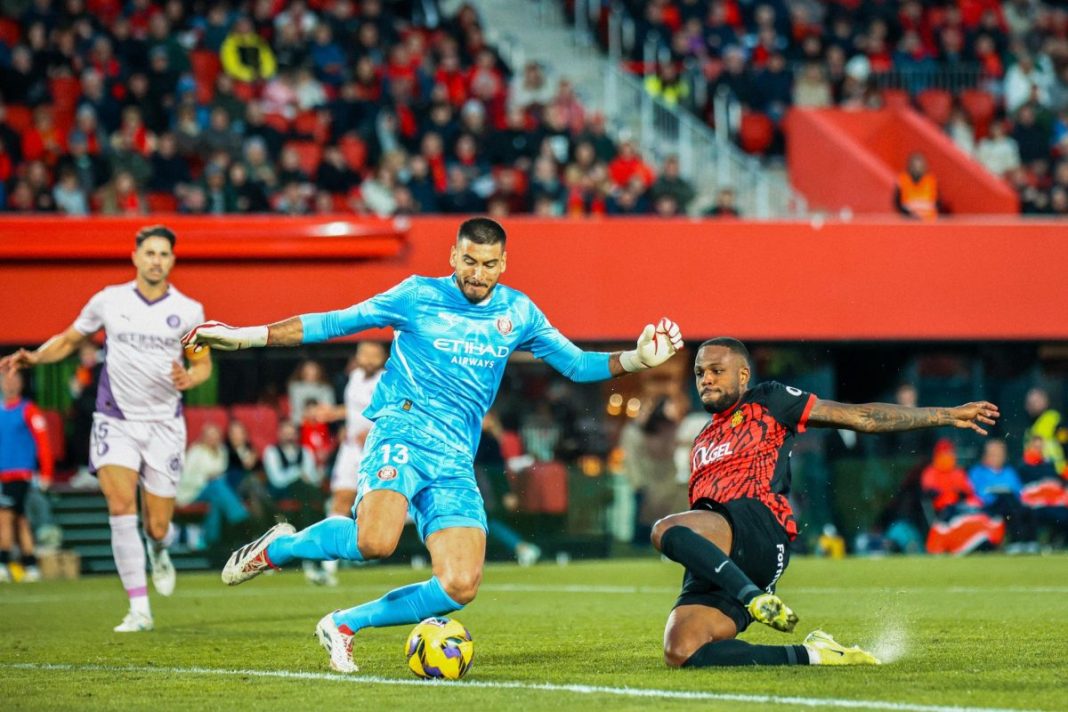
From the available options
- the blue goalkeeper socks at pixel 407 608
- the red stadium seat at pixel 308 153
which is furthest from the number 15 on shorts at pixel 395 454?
the red stadium seat at pixel 308 153

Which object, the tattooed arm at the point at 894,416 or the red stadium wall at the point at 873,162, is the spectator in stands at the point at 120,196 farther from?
the tattooed arm at the point at 894,416

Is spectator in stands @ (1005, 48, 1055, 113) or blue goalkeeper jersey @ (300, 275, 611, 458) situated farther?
spectator in stands @ (1005, 48, 1055, 113)

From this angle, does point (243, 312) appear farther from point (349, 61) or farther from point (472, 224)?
point (472, 224)

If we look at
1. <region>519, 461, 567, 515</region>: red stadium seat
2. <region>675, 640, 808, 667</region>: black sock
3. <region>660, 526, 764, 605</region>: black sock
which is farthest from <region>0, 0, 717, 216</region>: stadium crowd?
<region>675, 640, 808, 667</region>: black sock

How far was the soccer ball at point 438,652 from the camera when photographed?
7.50 metres

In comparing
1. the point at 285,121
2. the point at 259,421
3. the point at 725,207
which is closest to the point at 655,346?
the point at 259,421

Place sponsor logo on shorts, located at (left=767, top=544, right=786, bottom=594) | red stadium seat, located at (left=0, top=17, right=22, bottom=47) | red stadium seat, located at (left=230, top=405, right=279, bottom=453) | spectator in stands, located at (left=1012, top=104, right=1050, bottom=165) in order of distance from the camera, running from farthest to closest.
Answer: spectator in stands, located at (left=1012, top=104, right=1050, bottom=165), red stadium seat, located at (left=0, top=17, right=22, bottom=47), red stadium seat, located at (left=230, top=405, right=279, bottom=453), sponsor logo on shorts, located at (left=767, top=544, right=786, bottom=594)

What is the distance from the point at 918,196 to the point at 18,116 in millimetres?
11036

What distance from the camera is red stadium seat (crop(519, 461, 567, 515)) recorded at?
1870 centimetres

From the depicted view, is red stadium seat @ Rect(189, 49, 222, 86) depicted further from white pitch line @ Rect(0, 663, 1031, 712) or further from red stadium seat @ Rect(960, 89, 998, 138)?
white pitch line @ Rect(0, 663, 1031, 712)

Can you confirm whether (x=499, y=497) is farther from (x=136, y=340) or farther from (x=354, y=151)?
(x=136, y=340)

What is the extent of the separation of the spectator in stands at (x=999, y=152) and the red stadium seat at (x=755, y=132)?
295 centimetres

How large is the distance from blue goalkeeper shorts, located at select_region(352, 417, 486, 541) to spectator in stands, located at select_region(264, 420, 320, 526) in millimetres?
10133

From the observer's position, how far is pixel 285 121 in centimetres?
2098
